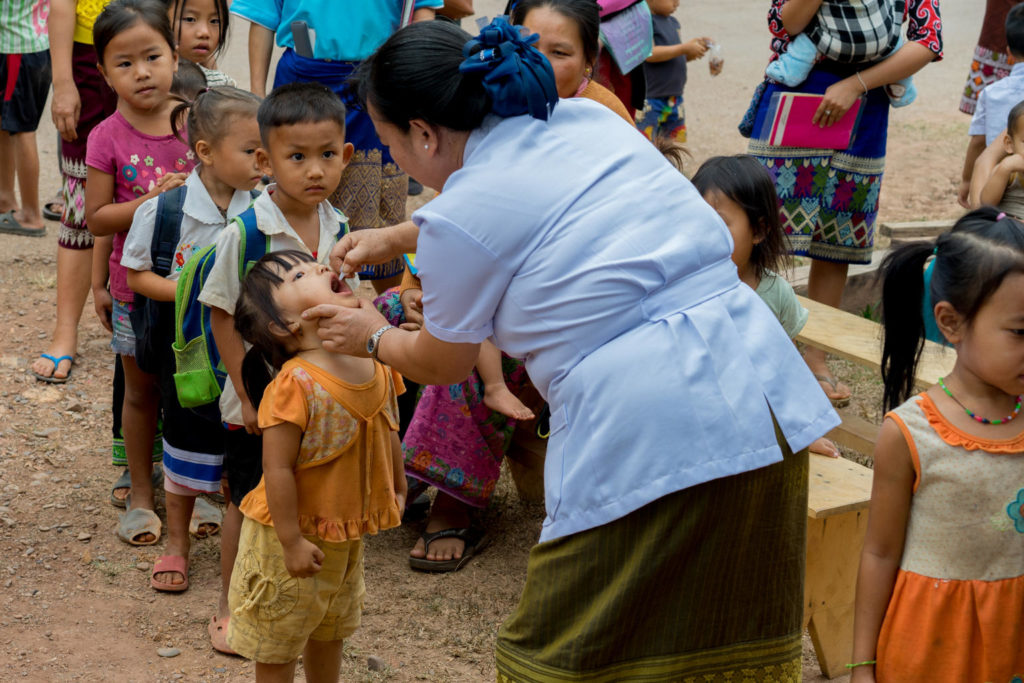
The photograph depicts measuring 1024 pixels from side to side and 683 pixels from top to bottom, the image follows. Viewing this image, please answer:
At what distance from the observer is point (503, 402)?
342cm

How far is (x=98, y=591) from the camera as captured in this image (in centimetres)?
346

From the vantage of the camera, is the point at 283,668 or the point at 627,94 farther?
the point at 627,94

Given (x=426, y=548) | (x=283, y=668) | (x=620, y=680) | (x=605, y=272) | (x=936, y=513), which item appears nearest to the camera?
(x=605, y=272)

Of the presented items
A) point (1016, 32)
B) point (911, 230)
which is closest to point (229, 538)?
point (1016, 32)

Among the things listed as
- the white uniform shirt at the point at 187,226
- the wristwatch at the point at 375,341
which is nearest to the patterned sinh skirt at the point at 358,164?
the white uniform shirt at the point at 187,226

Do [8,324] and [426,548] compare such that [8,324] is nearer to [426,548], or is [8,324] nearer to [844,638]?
[426,548]

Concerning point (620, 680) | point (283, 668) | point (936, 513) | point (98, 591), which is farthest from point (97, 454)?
point (936, 513)

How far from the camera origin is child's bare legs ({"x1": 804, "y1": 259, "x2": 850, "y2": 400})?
484cm

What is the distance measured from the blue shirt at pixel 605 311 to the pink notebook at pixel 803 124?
2642 millimetres

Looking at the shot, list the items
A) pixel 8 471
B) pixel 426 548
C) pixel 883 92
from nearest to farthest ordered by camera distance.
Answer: pixel 426 548
pixel 8 471
pixel 883 92

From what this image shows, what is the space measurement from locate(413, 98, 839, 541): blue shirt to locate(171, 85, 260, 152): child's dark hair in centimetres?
137

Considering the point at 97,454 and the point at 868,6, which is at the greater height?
the point at 868,6

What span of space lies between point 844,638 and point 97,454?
2737 millimetres

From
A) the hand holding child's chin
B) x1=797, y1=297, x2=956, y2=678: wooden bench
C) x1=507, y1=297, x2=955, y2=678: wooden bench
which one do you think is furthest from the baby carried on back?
the hand holding child's chin
